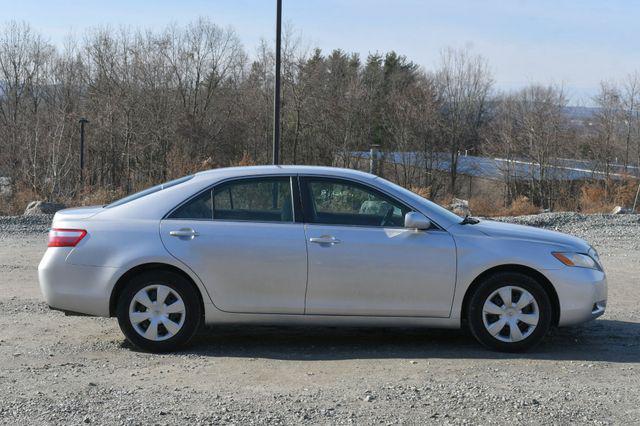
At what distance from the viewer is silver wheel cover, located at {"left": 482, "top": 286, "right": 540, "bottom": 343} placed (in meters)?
6.41

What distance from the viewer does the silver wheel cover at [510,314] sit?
21.0 ft

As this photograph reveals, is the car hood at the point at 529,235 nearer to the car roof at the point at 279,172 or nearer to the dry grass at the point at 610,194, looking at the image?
the car roof at the point at 279,172

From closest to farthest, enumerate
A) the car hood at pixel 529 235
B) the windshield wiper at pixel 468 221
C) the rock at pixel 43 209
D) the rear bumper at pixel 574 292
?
the rear bumper at pixel 574 292 < the car hood at pixel 529 235 < the windshield wiper at pixel 468 221 < the rock at pixel 43 209

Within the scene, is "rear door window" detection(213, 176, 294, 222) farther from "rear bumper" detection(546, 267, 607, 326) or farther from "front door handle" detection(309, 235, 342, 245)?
"rear bumper" detection(546, 267, 607, 326)

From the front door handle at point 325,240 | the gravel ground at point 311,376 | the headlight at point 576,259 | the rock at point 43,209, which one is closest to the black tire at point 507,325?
the gravel ground at point 311,376

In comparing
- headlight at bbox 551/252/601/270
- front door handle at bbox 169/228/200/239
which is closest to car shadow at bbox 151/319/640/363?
headlight at bbox 551/252/601/270

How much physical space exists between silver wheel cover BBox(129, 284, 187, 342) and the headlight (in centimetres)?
326

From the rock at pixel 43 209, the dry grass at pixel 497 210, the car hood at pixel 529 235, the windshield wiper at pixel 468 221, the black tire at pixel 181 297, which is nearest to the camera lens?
the black tire at pixel 181 297

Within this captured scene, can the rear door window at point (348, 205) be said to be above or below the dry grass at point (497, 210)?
above

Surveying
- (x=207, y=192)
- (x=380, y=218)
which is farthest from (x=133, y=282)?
(x=380, y=218)

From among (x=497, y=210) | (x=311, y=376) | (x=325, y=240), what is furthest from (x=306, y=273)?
(x=497, y=210)

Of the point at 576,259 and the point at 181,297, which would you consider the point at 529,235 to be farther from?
the point at 181,297

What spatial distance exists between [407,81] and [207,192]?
44398 mm

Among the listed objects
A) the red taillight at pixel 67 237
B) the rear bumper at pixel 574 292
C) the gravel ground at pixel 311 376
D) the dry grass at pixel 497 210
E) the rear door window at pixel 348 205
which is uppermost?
the rear door window at pixel 348 205
